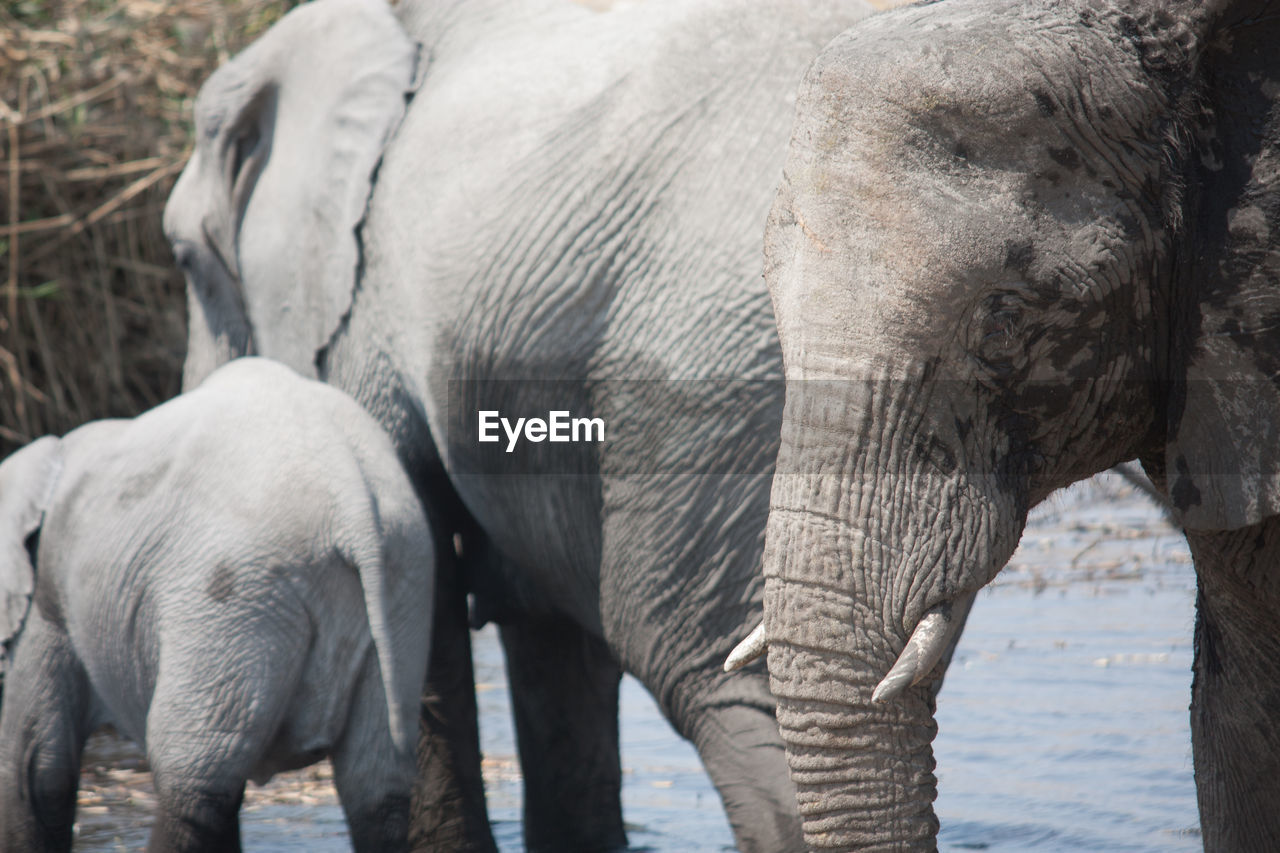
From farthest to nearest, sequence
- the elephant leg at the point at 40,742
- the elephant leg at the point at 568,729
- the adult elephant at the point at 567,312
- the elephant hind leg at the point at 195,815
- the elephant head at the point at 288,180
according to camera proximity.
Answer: the elephant leg at the point at 568,729, the elephant head at the point at 288,180, the elephant leg at the point at 40,742, the elephant hind leg at the point at 195,815, the adult elephant at the point at 567,312

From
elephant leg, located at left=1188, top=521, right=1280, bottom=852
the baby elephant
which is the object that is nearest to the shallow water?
the baby elephant

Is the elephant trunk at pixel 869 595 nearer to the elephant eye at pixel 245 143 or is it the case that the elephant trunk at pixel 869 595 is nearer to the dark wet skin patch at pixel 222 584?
the dark wet skin patch at pixel 222 584

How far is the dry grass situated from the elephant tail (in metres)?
3.41

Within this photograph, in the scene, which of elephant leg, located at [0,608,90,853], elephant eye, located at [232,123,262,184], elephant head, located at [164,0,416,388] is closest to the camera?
elephant leg, located at [0,608,90,853]

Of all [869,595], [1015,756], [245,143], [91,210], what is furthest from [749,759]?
[91,210]

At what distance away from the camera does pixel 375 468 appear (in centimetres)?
281

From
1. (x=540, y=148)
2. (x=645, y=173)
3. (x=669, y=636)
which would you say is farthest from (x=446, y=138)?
(x=669, y=636)

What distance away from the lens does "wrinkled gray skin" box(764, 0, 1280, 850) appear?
1493 mm

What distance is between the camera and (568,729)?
11.3 feet

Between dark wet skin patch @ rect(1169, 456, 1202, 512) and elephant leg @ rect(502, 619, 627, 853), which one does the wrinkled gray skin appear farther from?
elephant leg @ rect(502, 619, 627, 853)

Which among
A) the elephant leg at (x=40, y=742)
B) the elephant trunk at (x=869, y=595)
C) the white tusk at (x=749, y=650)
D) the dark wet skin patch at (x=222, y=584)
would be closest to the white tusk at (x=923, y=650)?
the elephant trunk at (x=869, y=595)

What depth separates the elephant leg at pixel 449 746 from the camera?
3254 millimetres

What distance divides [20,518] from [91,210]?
3.28 m

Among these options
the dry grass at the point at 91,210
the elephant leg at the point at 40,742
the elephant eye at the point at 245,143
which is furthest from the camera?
the dry grass at the point at 91,210
